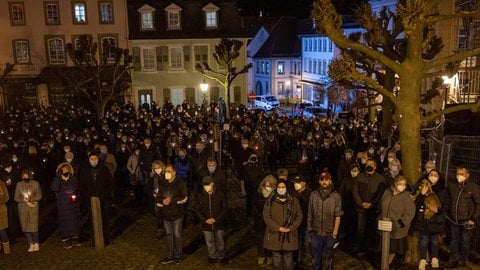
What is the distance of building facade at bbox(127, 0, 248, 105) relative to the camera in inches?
1506

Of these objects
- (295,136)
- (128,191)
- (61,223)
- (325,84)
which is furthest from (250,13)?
(61,223)

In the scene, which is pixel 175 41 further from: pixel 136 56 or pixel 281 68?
pixel 281 68

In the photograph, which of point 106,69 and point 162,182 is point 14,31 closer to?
point 106,69

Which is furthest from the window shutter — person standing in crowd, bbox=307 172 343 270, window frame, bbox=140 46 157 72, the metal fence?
person standing in crowd, bbox=307 172 343 270

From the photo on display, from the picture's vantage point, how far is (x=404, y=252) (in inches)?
377

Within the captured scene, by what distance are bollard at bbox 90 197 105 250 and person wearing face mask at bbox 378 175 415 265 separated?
5.77m

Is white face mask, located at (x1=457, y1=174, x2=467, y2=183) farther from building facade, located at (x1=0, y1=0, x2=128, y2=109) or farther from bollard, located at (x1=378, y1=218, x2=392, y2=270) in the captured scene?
building facade, located at (x1=0, y1=0, x2=128, y2=109)

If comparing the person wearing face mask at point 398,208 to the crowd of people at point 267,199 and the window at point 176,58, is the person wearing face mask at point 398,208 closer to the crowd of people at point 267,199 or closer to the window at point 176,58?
the crowd of people at point 267,199

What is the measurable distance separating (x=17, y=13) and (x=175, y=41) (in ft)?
37.2

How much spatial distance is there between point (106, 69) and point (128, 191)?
2345cm

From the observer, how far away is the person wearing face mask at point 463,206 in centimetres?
907

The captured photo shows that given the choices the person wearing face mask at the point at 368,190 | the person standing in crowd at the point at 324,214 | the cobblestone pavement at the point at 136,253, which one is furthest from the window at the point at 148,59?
the person standing in crowd at the point at 324,214

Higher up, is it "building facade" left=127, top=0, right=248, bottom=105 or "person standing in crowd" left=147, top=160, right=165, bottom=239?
"building facade" left=127, top=0, right=248, bottom=105

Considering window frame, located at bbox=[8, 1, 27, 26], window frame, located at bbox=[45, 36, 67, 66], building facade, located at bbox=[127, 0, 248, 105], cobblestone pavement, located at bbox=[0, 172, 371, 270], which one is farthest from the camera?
building facade, located at bbox=[127, 0, 248, 105]
